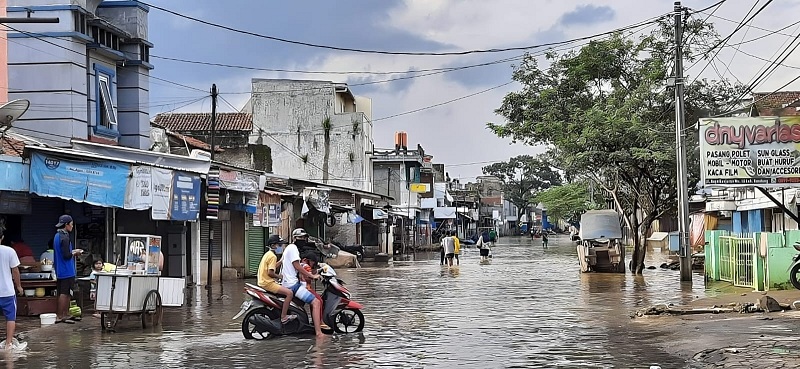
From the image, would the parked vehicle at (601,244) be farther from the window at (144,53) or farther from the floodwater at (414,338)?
the window at (144,53)

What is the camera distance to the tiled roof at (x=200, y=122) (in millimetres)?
48969

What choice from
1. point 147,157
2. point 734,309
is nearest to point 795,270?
point 734,309

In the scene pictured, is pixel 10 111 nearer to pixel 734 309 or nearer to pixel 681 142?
pixel 734 309

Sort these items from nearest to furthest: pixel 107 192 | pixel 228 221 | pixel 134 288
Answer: pixel 134 288
pixel 107 192
pixel 228 221

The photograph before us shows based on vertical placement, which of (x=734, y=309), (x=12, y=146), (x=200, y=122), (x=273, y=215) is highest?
(x=200, y=122)

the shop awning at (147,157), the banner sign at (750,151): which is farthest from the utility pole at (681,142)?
the shop awning at (147,157)

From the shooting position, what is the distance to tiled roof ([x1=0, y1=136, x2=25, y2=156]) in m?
17.1

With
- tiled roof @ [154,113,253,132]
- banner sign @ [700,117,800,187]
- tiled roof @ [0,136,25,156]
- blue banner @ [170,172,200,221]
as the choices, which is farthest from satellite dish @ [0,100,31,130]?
tiled roof @ [154,113,253,132]

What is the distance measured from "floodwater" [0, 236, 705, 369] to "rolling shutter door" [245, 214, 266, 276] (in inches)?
311

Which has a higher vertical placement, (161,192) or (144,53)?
(144,53)

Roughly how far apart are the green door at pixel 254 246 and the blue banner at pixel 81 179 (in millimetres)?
13250

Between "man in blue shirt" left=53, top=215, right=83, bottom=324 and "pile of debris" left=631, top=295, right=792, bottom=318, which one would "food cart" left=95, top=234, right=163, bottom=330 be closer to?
"man in blue shirt" left=53, top=215, right=83, bottom=324

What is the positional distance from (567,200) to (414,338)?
8652 cm

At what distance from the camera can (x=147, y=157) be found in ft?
68.8
